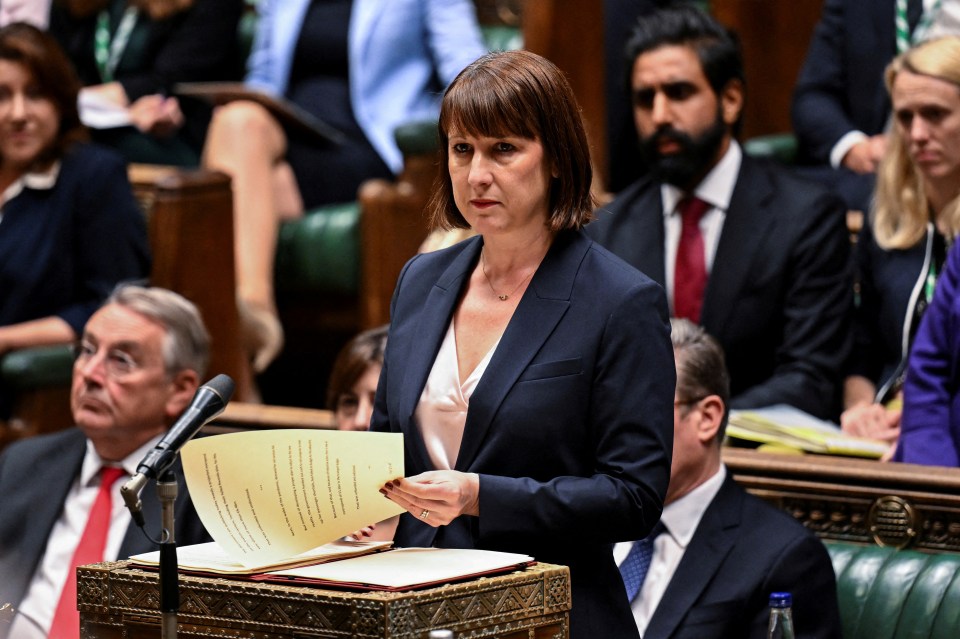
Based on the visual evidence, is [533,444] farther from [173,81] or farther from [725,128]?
[173,81]

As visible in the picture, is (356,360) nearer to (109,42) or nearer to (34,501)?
(34,501)

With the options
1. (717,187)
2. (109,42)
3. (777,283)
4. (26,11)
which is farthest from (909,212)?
(26,11)

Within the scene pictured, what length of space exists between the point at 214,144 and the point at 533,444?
2.92 m

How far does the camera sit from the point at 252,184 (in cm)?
435

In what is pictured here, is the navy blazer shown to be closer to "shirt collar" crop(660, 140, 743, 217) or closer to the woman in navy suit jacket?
"shirt collar" crop(660, 140, 743, 217)

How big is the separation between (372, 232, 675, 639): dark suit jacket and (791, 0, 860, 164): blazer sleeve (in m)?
2.42

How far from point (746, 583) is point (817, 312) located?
1.07 meters

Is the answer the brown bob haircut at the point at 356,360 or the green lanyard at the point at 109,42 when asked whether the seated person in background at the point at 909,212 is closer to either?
the brown bob haircut at the point at 356,360

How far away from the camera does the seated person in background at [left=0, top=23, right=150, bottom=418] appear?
386 centimetres

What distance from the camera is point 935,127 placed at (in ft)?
10.7

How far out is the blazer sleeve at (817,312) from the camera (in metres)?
3.33

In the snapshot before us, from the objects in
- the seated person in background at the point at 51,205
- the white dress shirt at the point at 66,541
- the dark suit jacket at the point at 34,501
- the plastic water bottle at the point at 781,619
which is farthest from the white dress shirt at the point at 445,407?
the seated person in background at the point at 51,205

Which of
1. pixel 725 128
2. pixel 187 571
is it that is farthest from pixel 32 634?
pixel 725 128

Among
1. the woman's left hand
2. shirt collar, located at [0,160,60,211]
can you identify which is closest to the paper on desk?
the woman's left hand
